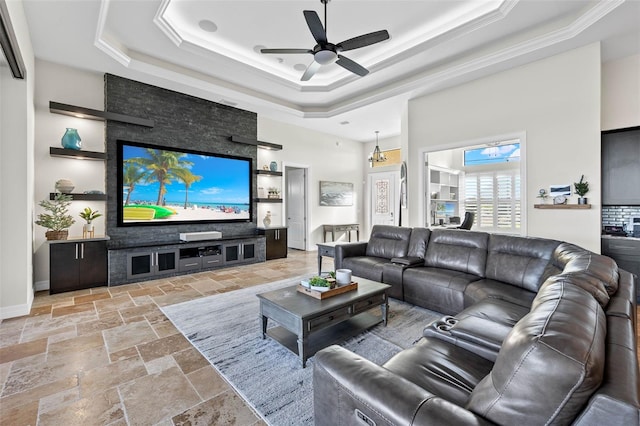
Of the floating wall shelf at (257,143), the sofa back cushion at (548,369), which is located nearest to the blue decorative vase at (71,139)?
the floating wall shelf at (257,143)

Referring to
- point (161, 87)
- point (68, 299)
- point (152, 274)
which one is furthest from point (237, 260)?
point (161, 87)

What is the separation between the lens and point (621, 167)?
3.92 meters

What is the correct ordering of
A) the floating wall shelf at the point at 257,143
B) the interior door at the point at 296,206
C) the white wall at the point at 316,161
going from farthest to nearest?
1. the interior door at the point at 296,206
2. the white wall at the point at 316,161
3. the floating wall shelf at the point at 257,143

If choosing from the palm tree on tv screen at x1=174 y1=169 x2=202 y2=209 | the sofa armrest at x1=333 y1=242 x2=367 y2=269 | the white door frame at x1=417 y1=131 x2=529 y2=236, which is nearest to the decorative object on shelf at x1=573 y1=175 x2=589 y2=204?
the white door frame at x1=417 y1=131 x2=529 y2=236

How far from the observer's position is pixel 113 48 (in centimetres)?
382

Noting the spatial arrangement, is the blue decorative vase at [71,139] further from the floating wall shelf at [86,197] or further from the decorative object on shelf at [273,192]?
the decorative object on shelf at [273,192]

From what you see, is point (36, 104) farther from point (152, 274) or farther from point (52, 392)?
point (52, 392)

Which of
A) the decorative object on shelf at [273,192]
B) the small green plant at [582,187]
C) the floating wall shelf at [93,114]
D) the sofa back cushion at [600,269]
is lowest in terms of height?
the sofa back cushion at [600,269]

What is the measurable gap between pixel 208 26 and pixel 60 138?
2785 mm

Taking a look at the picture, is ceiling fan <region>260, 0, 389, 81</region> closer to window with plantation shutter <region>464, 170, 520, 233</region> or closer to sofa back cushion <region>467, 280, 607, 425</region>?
sofa back cushion <region>467, 280, 607, 425</region>

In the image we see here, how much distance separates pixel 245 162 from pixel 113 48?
290 cm

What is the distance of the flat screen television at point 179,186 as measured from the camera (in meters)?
4.79

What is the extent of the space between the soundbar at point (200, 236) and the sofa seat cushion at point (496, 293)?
430 cm

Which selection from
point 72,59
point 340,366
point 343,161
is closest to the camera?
point 340,366
